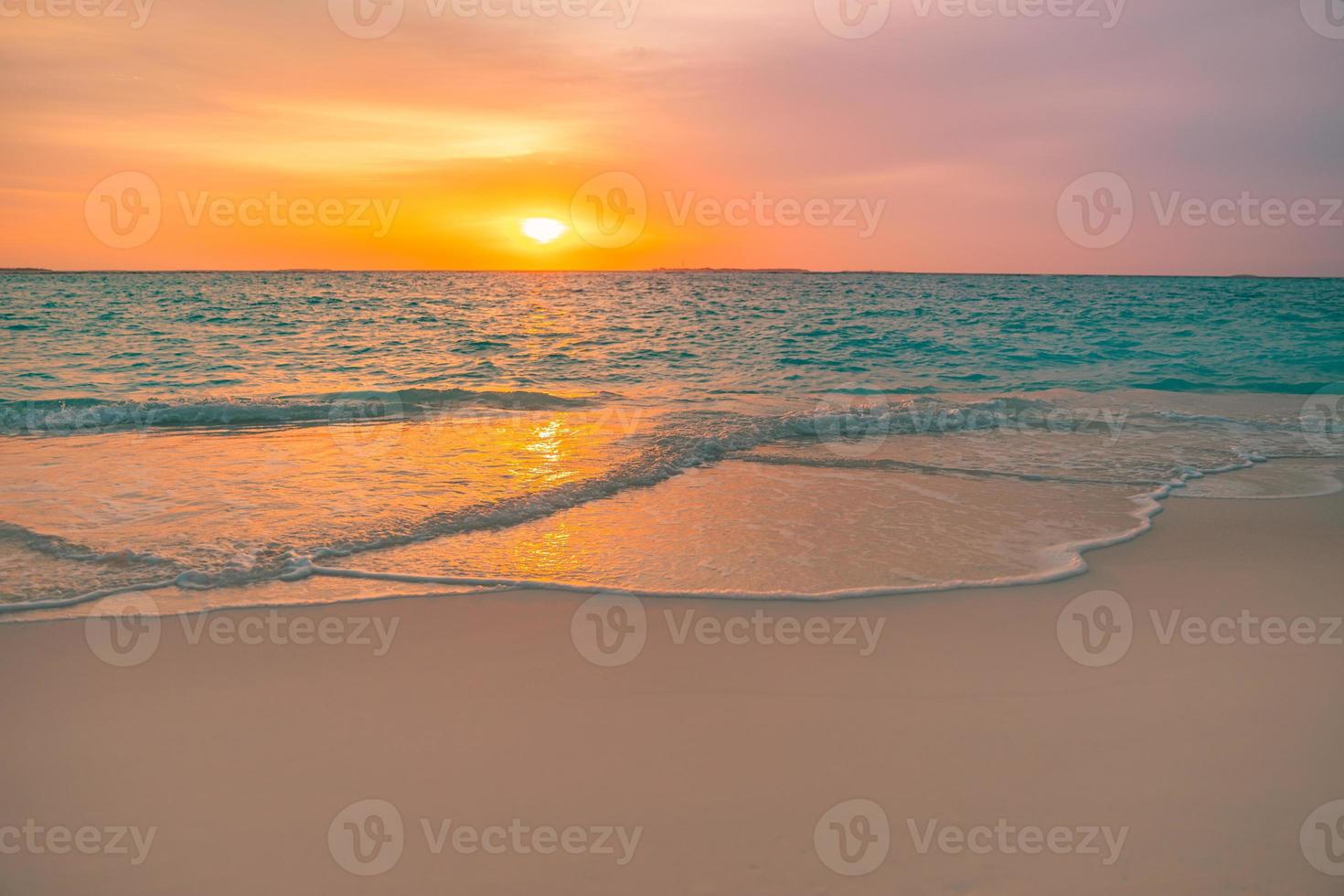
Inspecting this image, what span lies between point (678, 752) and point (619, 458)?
553cm

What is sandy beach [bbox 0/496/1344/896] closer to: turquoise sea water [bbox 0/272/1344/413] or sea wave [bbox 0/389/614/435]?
sea wave [bbox 0/389/614/435]

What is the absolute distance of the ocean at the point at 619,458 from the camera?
5.22m

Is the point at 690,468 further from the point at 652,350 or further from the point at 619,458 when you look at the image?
the point at 652,350

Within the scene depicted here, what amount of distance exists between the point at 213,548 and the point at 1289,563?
23.1ft

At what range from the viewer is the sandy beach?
2.57 meters

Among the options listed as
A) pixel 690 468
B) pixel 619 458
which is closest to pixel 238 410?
pixel 619 458

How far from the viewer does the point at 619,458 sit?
8523 millimetres

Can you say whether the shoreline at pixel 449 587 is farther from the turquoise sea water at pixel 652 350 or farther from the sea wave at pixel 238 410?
the turquoise sea water at pixel 652 350

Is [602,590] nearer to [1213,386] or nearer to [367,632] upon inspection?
[367,632]

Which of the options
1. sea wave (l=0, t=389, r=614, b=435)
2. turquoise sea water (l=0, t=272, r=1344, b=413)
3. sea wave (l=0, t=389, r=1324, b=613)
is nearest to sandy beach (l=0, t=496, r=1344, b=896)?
sea wave (l=0, t=389, r=1324, b=613)

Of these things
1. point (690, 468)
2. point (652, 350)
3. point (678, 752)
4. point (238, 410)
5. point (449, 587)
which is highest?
point (652, 350)

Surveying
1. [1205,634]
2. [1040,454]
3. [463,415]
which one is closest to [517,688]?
[1205,634]

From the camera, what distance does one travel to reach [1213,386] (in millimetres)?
16953

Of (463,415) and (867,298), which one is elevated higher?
(867,298)
